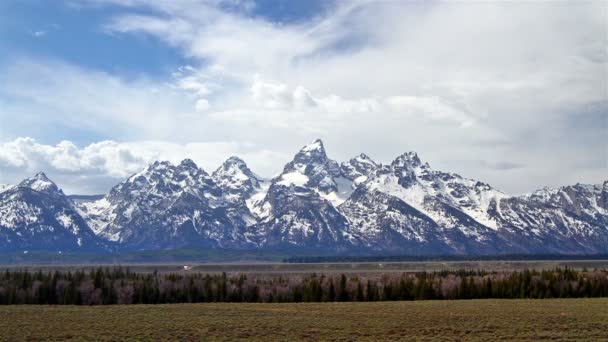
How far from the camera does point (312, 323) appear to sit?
68375 mm

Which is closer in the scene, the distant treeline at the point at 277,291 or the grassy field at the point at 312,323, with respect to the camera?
the grassy field at the point at 312,323

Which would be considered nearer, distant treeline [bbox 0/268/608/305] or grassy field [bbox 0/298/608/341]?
grassy field [bbox 0/298/608/341]

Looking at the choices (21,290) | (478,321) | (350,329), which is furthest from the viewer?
(21,290)

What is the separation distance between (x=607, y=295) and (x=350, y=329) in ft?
217

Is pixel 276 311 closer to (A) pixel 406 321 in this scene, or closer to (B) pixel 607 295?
(A) pixel 406 321

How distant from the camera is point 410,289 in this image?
388 feet

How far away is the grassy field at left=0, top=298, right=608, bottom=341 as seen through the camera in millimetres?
59844

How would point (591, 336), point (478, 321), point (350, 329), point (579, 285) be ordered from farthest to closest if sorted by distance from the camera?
point (579, 285) < point (478, 321) < point (350, 329) < point (591, 336)

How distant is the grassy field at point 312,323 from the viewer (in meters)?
59.8

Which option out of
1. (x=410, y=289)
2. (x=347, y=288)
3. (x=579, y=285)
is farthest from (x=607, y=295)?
(x=347, y=288)

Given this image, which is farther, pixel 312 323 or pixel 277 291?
pixel 277 291

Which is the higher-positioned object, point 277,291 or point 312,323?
point 312,323

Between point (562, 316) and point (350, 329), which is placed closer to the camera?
point (350, 329)

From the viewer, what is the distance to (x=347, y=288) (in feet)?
391
